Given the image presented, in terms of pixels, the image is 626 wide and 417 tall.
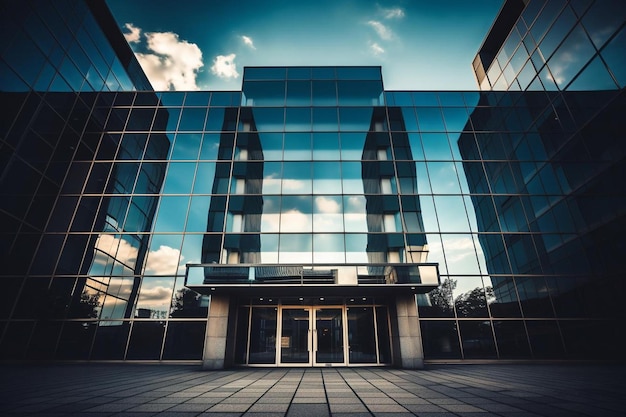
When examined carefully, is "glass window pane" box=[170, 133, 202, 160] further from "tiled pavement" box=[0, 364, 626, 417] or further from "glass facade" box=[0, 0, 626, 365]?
"tiled pavement" box=[0, 364, 626, 417]

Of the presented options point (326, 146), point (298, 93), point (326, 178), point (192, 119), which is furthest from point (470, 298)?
point (192, 119)

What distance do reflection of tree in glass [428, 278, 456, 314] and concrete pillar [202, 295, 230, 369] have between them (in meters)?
11.0

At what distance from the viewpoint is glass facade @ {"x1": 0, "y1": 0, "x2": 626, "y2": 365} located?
555 inches

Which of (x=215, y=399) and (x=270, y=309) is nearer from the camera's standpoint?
(x=215, y=399)

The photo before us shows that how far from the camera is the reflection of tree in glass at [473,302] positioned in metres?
14.7

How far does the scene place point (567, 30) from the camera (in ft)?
55.4

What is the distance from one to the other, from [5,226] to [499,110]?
31741 millimetres

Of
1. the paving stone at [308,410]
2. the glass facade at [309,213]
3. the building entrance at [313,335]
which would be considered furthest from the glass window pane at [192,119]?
the paving stone at [308,410]

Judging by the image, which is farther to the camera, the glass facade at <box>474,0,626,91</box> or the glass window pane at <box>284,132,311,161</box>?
the glass window pane at <box>284,132,311,161</box>

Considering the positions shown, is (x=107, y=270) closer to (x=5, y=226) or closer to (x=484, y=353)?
(x=5, y=226)

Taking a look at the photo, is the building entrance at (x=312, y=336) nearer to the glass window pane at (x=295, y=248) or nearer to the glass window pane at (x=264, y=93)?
the glass window pane at (x=295, y=248)

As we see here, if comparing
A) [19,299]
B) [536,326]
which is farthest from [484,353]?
[19,299]

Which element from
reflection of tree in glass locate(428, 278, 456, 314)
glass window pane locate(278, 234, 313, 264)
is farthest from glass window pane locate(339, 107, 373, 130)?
reflection of tree in glass locate(428, 278, 456, 314)

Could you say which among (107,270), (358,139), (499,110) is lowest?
(107,270)
